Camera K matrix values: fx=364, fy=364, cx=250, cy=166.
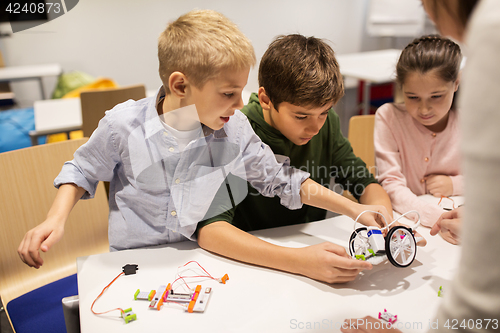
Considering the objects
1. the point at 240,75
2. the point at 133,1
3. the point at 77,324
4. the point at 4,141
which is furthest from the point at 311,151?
the point at 133,1

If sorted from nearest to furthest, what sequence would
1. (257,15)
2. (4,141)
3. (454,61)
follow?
(454,61)
(4,141)
(257,15)

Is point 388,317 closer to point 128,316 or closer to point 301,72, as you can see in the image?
point 128,316

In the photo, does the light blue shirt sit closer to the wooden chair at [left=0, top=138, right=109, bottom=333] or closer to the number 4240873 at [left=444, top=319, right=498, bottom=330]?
the wooden chair at [left=0, top=138, right=109, bottom=333]

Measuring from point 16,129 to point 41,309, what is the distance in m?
1.96

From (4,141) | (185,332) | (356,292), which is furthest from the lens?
(4,141)

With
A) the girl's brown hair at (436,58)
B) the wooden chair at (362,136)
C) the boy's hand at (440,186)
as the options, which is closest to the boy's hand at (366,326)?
the boy's hand at (440,186)

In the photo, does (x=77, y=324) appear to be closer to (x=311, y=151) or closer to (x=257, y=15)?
(x=311, y=151)

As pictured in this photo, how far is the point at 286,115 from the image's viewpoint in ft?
3.57

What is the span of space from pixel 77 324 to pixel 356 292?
0.63 metres

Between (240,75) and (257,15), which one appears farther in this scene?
(257,15)

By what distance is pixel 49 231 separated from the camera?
0.82 meters

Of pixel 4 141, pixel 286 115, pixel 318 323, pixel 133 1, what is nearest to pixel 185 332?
pixel 318 323

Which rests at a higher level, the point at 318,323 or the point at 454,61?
the point at 454,61

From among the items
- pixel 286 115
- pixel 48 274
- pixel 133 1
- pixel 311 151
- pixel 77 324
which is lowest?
pixel 48 274
